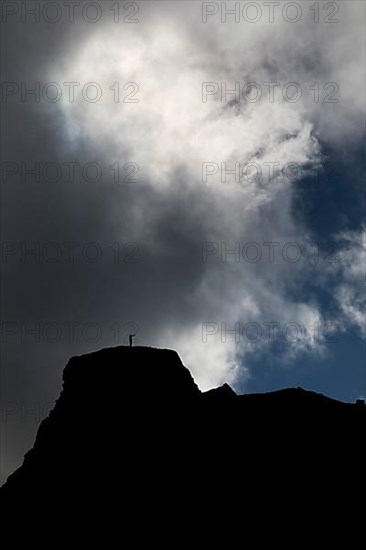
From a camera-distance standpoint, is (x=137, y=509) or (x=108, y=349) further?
(x=108, y=349)

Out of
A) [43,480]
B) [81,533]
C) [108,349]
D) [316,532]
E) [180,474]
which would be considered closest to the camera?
[316,532]

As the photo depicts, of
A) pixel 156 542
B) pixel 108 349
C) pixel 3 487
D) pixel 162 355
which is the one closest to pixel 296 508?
pixel 156 542

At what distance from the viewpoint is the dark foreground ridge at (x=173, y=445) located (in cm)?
5491

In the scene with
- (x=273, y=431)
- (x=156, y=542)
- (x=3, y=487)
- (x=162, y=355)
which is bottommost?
(x=156, y=542)

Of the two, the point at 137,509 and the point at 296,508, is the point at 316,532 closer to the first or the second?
the point at 296,508

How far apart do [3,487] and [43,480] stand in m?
5.46

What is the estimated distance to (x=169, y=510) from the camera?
54438 mm

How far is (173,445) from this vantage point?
61.0 metres

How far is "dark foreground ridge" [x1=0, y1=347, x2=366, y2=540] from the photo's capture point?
5491 cm

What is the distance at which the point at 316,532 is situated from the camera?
48531mm

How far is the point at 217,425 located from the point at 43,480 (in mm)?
20400

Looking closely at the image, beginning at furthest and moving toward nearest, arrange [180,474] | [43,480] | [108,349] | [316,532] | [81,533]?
1. [108,349]
2. [43,480]
3. [180,474]
4. [81,533]
5. [316,532]

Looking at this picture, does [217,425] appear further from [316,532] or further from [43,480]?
[43,480]

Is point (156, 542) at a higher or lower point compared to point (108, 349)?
lower
